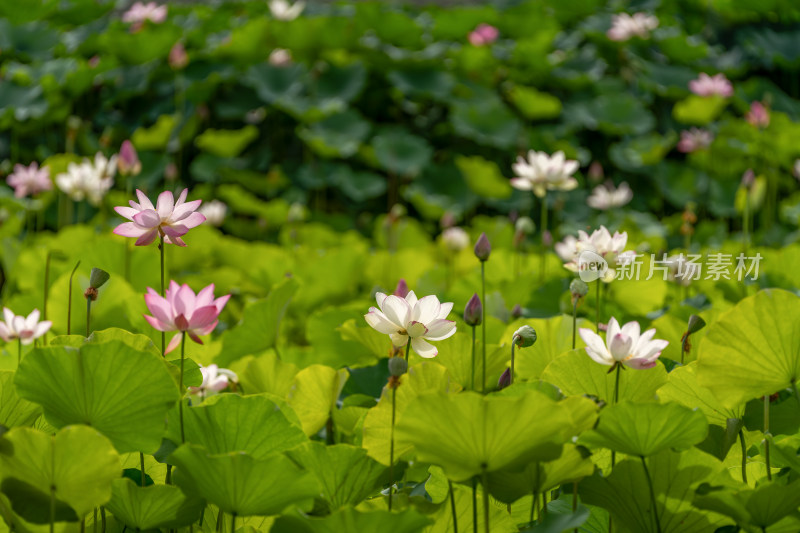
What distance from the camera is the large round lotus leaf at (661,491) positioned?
0.70 metres

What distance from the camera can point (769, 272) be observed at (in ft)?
4.78

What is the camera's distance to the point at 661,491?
0.72m

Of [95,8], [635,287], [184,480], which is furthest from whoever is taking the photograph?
[95,8]

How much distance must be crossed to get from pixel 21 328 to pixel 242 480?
1.43ft

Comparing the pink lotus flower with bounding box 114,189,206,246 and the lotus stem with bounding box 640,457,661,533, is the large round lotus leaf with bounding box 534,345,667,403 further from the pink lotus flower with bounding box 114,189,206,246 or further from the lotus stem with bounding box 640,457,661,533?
the pink lotus flower with bounding box 114,189,206,246

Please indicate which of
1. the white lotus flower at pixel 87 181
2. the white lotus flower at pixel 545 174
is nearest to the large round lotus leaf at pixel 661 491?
the white lotus flower at pixel 545 174

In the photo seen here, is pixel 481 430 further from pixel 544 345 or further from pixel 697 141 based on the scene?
pixel 697 141

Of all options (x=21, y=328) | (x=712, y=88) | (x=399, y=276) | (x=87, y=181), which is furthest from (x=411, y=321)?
(x=712, y=88)

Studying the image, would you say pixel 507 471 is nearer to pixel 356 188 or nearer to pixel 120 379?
pixel 120 379

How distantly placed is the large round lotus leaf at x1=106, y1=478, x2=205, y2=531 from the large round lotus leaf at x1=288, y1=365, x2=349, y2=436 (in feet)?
0.67

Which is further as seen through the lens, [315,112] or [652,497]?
[315,112]

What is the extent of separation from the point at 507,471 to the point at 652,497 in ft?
0.43

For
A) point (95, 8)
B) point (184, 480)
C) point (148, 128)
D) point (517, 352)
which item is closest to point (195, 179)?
point (148, 128)

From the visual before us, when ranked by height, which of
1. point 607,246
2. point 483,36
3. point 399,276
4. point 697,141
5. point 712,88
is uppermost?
point 607,246
